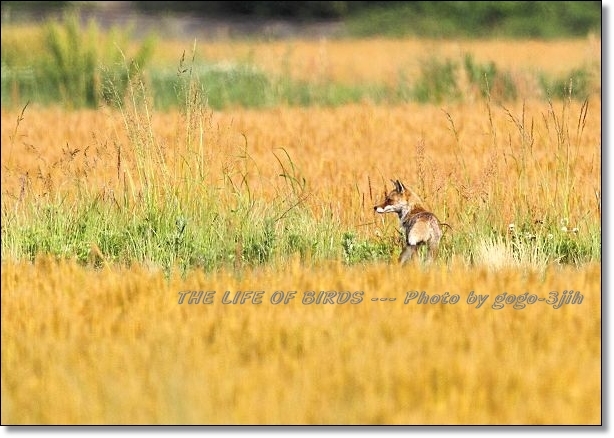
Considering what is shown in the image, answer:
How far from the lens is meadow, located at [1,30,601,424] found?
376 centimetres

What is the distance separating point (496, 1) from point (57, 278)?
85.2 feet

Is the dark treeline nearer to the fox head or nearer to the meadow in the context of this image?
the meadow

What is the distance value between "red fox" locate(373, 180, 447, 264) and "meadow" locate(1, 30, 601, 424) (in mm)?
178

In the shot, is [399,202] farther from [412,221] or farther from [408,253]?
[408,253]

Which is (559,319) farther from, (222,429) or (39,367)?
(39,367)

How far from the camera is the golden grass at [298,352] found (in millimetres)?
3689

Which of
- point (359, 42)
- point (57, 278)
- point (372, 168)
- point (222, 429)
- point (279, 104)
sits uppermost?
point (359, 42)

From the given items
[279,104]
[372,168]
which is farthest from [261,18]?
[372,168]

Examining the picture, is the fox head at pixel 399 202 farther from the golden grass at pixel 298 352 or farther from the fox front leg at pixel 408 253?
the golden grass at pixel 298 352

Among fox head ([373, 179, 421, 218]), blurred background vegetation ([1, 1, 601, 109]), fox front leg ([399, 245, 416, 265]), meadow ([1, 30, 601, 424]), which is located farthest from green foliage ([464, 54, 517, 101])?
fox front leg ([399, 245, 416, 265])

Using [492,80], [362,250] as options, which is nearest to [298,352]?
[362,250]

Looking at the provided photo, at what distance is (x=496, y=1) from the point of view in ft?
98.0

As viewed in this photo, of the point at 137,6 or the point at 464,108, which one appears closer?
the point at 464,108

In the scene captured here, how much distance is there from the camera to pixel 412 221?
5.98m
